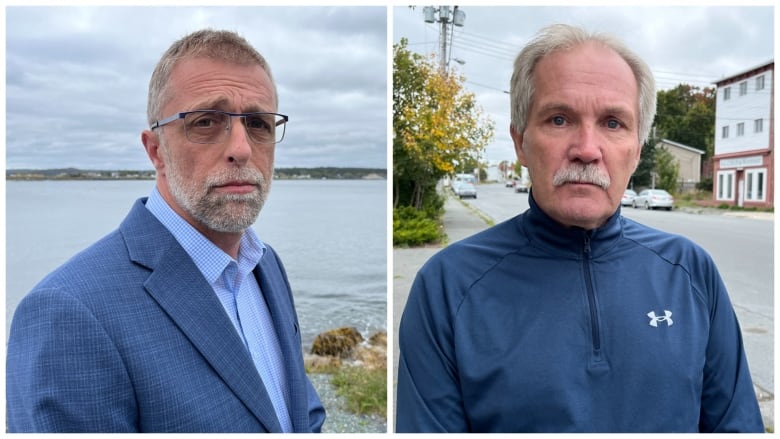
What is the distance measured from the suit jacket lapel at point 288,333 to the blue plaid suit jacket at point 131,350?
179mm

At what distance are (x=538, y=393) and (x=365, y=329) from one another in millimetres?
4073

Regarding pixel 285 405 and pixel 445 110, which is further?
pixel 445 110

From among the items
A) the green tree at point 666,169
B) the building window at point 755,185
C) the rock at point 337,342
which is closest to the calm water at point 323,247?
the rock at point 337,342

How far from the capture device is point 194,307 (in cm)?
132

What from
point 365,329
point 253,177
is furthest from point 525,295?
point 365,329

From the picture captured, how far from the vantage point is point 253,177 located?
60.6 inches

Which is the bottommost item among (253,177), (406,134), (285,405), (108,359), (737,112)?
(285,405)

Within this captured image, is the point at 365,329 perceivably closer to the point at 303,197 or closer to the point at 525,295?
the point at 303,197

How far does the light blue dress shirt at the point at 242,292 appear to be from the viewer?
4.70 feet

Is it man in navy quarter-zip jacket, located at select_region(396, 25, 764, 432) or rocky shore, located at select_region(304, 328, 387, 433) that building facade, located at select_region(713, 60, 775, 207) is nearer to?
rocky shore, located at select_region(304, 328, 387, 433)

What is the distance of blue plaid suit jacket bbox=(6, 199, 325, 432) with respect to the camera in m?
1.11

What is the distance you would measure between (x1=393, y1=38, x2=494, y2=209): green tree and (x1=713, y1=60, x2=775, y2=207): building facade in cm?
401

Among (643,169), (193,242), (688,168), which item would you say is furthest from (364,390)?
(688,168)

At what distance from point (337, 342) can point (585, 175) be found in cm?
399
